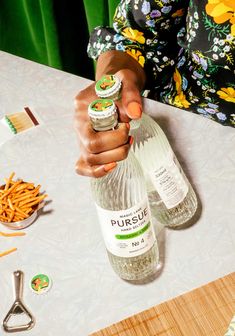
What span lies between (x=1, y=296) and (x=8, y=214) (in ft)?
0.47

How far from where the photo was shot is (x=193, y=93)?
109cm

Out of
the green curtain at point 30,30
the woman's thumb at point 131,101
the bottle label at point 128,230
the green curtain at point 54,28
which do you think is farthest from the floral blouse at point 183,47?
the green curtain at point 30,30

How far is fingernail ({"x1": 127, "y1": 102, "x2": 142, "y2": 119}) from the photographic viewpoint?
75 centimetres

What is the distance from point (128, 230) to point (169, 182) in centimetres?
11

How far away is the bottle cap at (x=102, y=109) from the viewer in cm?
61

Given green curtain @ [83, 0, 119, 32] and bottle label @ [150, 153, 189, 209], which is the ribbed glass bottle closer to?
bottle label @ [150, 153, 189, 209]

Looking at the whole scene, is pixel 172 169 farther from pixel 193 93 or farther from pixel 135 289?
pixel 193 93

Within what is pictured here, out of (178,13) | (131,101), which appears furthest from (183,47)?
(131,101)

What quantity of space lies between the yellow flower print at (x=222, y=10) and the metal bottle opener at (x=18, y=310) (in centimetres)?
59

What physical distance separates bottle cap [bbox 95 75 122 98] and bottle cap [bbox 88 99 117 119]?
0.03 m

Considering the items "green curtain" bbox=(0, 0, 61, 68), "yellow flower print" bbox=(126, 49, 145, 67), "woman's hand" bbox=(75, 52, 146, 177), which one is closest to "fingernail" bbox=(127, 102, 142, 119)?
"woman's hand" bbox=(75, 52, 146, 177)

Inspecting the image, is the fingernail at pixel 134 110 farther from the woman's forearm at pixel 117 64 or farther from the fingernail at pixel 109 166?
the woman's forearm at pixel 117 64

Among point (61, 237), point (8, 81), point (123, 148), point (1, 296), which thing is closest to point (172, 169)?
point (123, 148)

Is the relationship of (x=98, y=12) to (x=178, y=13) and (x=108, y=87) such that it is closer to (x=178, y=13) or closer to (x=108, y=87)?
(x=178, y=13)
